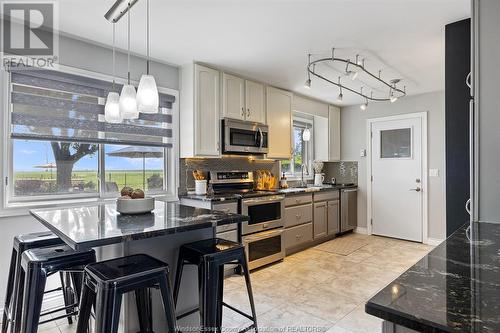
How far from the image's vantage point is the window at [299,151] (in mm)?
5422

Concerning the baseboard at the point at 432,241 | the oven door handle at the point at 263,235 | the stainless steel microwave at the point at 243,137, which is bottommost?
the baseboard at the point at 432,241

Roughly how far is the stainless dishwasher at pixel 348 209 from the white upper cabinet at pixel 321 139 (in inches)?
28.8

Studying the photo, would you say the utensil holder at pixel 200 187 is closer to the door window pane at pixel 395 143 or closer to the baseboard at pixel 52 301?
the baseboard at pixel 52 301

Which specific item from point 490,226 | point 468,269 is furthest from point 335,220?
point 468,269

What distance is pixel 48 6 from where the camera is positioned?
2326 mm

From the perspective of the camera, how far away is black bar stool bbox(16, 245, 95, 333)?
5.41 feet

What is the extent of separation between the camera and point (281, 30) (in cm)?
267

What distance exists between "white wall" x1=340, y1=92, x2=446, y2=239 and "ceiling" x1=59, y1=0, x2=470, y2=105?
4.05 feet

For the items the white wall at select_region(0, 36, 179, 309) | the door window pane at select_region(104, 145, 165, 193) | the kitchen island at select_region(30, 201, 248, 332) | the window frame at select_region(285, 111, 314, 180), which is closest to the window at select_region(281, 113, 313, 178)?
the window frame at select_region(285, 111, 314, 180)

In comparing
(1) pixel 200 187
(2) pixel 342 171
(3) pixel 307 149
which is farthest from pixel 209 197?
(2) pixel 342 171

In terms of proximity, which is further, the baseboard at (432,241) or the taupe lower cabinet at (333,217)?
the taupe lower cabinet at (333,217)

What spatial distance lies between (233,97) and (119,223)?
8.14ft

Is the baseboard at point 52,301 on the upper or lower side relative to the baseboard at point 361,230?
lower

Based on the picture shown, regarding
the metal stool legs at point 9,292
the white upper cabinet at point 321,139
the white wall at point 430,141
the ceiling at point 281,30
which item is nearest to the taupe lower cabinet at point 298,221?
the white upper cabinet at point 321,139
